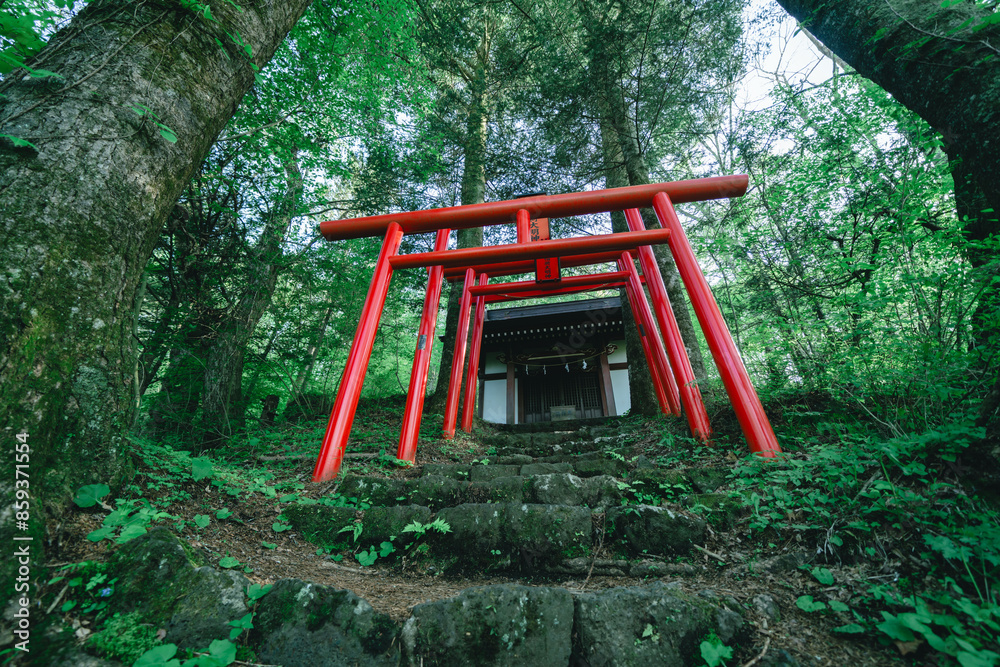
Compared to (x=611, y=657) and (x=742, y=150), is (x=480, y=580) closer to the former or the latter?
(x=611, y=657)

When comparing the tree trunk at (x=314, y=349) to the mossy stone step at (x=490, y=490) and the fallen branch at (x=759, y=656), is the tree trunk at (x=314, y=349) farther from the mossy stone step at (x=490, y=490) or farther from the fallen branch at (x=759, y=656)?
the fallen branch at (x=759, y=656)

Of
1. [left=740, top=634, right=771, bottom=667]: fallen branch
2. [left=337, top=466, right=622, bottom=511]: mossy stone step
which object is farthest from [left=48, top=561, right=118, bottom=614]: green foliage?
[left=740, top=634, right=771, bottom=667]: fallen branch

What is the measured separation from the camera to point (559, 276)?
15.6 feet

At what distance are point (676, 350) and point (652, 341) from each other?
117 centimetres

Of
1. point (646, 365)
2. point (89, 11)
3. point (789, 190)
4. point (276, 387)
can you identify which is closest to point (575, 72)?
point (789, 190)

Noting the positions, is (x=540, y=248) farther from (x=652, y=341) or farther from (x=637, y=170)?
(x=637, y=170)

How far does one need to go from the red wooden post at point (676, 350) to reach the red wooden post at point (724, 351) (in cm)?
65

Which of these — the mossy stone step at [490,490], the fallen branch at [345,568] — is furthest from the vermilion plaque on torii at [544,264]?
the fallen branch at [345,568]

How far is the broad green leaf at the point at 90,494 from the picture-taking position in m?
1.74

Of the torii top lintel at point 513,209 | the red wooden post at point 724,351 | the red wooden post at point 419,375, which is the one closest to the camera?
the red wooden post at point 724,351

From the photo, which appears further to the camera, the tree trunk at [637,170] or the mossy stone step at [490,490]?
the tree trunk at [637,170]

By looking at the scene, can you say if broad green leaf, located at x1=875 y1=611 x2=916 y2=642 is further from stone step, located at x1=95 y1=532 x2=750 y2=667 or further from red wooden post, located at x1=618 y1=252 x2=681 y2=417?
red wooden post, located at x1=618 y1=252 x2=681 y2=417

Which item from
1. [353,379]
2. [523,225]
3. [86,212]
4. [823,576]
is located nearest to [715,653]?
[823,576]

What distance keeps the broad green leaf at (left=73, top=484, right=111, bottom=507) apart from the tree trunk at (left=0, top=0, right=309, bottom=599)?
39 millimetres
